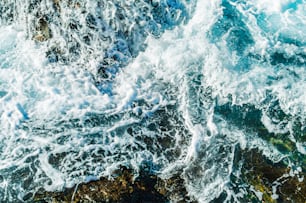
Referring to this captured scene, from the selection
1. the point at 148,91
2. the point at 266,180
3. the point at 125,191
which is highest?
the point at 148,91

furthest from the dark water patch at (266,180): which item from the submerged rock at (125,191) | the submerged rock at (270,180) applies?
Result: the submerged rock at (125,191)

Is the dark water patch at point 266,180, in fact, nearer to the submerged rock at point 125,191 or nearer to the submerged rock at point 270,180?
the submerged rock at point 270,180

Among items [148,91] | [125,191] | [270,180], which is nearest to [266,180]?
[270,180]

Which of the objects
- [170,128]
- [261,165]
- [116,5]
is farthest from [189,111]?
[116,5]

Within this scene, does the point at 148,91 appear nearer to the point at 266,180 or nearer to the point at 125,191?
the point at 125,191

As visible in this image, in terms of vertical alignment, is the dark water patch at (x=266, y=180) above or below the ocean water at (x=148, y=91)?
below

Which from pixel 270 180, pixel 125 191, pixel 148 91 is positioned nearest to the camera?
pixel 125 191

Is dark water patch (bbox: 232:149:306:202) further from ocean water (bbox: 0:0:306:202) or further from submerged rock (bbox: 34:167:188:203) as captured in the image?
submerged rock (bbox: 34:167:188:203)

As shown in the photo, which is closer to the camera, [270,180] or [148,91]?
[270,180]

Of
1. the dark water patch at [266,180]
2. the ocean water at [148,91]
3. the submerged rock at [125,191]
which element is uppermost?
the ocean water at [148,91]
